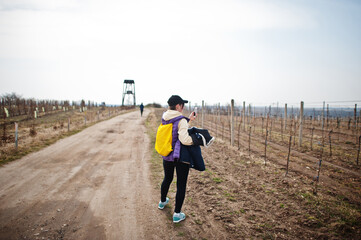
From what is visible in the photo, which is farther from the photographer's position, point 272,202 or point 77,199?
point 272,202

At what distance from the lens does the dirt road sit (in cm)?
271

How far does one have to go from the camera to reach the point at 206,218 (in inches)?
124

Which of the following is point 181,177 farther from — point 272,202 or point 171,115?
point 272,202

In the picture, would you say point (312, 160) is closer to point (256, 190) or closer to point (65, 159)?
point (256, 190)

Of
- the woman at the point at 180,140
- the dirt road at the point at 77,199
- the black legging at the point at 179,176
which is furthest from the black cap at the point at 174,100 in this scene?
the dirt road at the point at 77,199

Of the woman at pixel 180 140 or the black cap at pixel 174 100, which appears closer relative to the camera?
the woman at pixel 180 140

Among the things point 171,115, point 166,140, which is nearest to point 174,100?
point 171,115

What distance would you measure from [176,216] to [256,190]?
8.03 ft

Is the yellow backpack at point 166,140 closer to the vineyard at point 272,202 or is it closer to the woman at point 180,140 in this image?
the woman at point 180,140

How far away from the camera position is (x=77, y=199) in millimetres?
3678

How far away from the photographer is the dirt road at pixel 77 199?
271 centimetres

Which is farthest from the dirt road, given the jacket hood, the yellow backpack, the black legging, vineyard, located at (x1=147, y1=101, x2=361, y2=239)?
the jacket hood

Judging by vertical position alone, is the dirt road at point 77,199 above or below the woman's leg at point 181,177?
below

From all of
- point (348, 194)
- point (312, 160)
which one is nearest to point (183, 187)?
point (348, 194)
